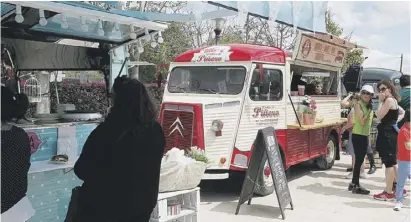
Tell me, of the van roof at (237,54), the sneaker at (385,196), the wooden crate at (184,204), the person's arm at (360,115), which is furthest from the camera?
the van roof at (237,54)

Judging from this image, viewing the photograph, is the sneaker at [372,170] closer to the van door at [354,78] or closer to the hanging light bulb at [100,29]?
the van door at [354,78]

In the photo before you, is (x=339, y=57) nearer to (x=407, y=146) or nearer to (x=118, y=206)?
(x=407, y=146)

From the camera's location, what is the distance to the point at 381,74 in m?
14.3

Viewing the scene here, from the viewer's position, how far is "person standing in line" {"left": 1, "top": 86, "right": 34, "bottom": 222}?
8.68 ft

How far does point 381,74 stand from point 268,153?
10431 millimetres

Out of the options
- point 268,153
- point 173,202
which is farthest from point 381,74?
point 173,202

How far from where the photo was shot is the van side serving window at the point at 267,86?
6508 millimetres

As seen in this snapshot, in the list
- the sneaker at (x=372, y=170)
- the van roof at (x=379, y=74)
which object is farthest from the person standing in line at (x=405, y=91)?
the van roof at (x=379, y=74)

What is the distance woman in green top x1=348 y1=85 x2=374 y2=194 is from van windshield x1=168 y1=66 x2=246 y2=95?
1.86 meters

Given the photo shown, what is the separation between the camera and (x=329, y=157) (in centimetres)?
888

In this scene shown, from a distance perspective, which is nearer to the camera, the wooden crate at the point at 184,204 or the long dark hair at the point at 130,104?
the long dark hair at the point at 130,104

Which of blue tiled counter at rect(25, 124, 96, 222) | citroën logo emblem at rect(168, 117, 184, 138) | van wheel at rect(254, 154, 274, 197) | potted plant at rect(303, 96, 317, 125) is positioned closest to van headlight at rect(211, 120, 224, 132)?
citroën logo emblem at rect(168, 117, 184, 138)

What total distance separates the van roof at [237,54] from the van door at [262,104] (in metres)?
0.13

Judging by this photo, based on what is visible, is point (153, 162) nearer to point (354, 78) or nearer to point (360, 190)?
point (360, 190)
